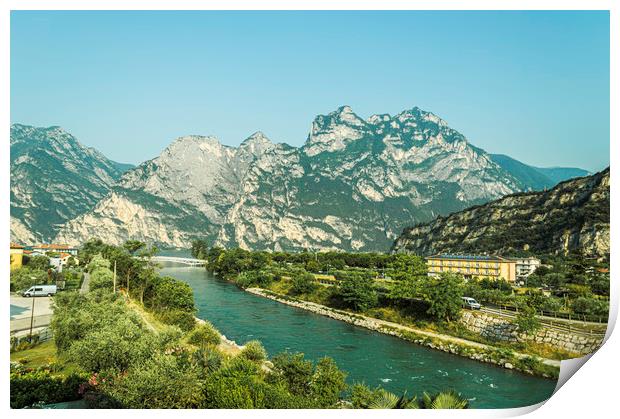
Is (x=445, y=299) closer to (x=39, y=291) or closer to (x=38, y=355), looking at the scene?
(x=38, y=355)

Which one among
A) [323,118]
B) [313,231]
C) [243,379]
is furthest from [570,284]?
[323,118]

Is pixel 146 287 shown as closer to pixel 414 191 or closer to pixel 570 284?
pixel 570 284

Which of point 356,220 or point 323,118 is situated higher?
point 323,118

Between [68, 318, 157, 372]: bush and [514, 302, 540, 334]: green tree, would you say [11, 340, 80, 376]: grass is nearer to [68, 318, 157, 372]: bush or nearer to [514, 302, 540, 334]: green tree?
[68, 318, 157, 372]: bush

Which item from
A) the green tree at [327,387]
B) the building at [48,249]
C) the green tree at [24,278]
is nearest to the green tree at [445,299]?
the green tree at [327,387]

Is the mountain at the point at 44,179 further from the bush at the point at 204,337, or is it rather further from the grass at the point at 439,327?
the bush at the point at 204,337

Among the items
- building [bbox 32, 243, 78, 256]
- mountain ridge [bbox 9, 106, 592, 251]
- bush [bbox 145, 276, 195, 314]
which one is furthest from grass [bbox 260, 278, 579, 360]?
mountain ridge [bbox 9, 106, 592, 251]

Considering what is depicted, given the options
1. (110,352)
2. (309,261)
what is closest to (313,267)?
(309,261)
